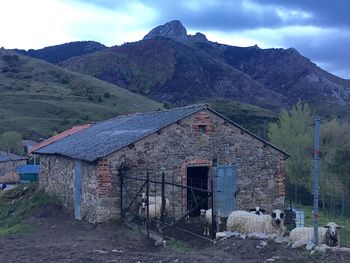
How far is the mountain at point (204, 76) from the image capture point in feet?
491

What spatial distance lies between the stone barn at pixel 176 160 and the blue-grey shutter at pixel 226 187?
57 mm

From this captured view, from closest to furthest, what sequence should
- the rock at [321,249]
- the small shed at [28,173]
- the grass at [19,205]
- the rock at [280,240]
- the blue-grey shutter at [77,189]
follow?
the rock at [321,249]
the rock at [280,240]
the blue-grey shutter at [77,189]
the grass at [19,205]
the small shed at [28,173]

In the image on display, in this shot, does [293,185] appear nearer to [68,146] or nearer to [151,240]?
[68,146]

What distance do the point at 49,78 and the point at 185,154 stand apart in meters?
101

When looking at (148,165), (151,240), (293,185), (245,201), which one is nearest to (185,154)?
(148,165)

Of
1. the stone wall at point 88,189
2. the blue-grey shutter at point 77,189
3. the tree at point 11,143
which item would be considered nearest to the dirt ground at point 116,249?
the stone wall at point 88,189

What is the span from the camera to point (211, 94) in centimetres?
14988

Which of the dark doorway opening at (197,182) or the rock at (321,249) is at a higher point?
the dark doorway opening at (197,182)

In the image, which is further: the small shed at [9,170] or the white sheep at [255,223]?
the small shed at [9,170]

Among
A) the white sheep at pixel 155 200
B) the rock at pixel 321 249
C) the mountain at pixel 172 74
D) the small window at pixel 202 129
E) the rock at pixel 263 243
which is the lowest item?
the rock at pixel 263 243

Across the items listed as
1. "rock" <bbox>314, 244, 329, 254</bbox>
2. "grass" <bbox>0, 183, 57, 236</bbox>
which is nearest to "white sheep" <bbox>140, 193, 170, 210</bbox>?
"grass" <bbox>0, 183, 57, 236</bbox>

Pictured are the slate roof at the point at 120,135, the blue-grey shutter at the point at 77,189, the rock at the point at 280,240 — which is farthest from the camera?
the blue-grey shutter at the point at 77,189

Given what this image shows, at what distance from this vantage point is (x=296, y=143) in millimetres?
45594

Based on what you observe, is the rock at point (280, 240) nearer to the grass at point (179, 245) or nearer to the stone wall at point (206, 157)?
the grass at point (179, 245)
